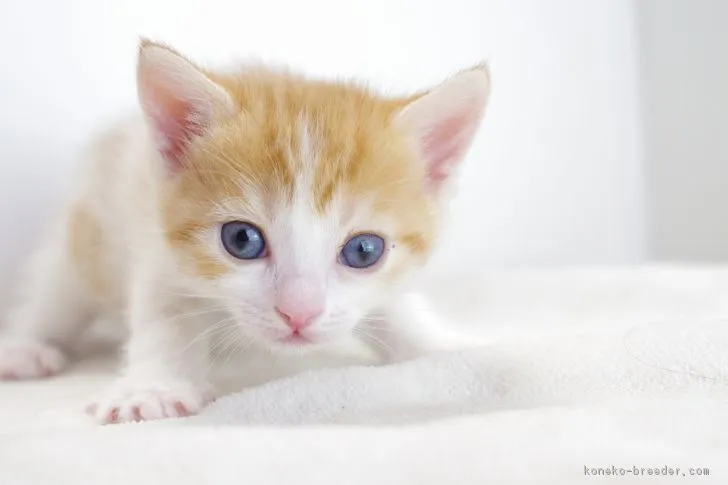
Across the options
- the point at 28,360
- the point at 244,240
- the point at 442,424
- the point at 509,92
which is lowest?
the point at 442,424

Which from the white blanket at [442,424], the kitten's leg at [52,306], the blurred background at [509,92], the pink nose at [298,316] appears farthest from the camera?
the blurred background at [509,92]

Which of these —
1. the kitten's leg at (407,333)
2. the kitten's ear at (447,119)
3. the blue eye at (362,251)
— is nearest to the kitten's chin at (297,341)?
the blue eye at (362,251)

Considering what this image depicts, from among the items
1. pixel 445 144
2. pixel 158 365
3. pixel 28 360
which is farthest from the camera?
pixel 28 360

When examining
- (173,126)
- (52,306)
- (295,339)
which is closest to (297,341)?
(295,339)

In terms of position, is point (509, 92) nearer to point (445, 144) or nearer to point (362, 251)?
point (445, 144)

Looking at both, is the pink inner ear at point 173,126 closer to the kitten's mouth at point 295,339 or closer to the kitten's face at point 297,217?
the kitten's face at point 297,217

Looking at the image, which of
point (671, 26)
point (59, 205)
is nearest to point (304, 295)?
point (59, 205)

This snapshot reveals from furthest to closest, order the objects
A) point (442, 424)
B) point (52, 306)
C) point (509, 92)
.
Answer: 1. point (509, 92)
2. point (52, 306)
3. point (442, 424)
